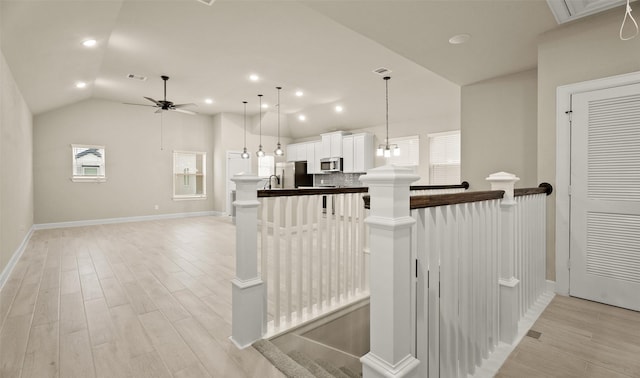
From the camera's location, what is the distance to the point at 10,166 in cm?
373

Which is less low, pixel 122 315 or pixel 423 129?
pixel 423 129

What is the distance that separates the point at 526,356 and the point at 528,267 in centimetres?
83

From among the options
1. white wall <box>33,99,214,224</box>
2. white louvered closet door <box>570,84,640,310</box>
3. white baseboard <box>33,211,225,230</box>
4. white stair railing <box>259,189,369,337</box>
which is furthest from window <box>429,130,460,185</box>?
white wall <box>33,99,214,224</box>

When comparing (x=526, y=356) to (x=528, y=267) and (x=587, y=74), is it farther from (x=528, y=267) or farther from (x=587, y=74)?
(x=587, y=74)

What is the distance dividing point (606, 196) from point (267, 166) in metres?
8.75

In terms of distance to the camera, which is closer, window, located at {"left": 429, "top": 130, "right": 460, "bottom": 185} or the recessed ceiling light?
the recessed ceiling light

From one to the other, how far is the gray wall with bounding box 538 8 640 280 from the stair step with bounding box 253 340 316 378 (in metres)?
2.76

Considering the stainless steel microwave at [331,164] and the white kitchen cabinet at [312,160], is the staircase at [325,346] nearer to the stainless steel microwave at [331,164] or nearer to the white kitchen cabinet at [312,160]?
the stainless steel microwave at [331,164]

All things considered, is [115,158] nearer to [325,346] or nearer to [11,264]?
[11,264]

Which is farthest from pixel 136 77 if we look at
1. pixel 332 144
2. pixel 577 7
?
pixel 577 7

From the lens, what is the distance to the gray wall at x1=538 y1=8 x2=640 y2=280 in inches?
101

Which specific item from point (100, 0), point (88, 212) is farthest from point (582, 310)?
point (88, 212)

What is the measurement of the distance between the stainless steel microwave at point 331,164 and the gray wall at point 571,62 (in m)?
5.38

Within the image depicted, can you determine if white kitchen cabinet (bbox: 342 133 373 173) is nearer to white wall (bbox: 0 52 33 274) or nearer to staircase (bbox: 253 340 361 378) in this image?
staircase (bbox: 253 340 361 378)
